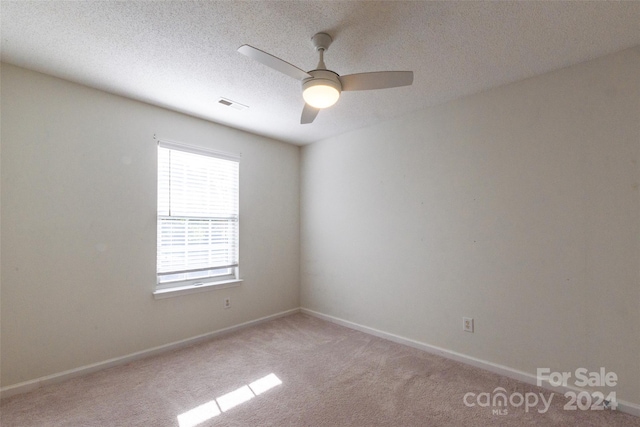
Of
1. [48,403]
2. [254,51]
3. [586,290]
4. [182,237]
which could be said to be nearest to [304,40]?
[254,51]

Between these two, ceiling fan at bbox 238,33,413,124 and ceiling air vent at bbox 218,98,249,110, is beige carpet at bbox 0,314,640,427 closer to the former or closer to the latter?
ceiling fan at bbox 238,33,413,124

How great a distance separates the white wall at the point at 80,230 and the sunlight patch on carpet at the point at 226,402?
1227mm

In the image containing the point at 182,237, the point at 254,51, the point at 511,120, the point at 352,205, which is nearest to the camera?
the point at 254,51

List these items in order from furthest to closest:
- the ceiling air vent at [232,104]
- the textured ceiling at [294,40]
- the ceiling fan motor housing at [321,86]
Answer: the ceiling air vent at [232,104]
the ceiling fan motor housing at [321,86]
the textured ceiling at [294,40]

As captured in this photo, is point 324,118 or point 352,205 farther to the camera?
point 352,205

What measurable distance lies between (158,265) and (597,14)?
401 cm

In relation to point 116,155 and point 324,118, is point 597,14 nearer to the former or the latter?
point 324,118

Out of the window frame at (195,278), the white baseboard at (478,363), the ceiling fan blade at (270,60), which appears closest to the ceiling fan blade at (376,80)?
the ceiling fan blade at (270,60)

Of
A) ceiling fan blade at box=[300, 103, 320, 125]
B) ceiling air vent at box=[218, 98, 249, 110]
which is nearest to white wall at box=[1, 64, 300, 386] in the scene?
ceiling air vent at box=[218, 98, 249, 110]

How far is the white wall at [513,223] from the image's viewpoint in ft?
6.98

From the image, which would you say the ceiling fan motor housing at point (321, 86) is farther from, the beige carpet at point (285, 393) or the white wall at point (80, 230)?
the beige carpet at point (285, 393)

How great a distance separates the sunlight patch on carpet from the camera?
6.66ft

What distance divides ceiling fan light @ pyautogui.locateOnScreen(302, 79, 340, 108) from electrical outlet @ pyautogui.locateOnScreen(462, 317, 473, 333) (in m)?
2.35

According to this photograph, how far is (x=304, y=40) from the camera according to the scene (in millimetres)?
2027
